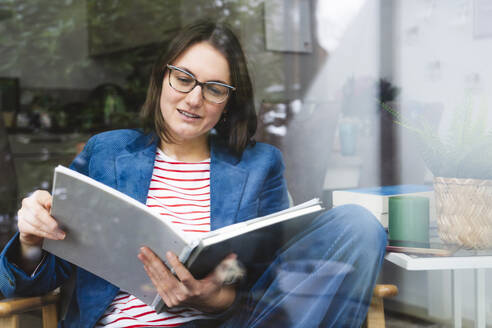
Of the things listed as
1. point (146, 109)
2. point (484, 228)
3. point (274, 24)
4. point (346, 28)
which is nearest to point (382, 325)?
point (484, 228)

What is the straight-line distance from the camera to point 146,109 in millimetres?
967

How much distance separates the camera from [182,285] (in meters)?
0.66

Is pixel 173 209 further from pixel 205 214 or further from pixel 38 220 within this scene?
pixel 38 220

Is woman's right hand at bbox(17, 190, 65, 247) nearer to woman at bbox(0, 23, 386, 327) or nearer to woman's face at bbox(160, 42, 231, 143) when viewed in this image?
woman at bbox(0, 23, 386, 327)

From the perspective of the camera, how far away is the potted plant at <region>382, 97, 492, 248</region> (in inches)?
31.2

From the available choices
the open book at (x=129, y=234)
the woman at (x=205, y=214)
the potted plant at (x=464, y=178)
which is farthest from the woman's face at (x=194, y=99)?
the potted plant at (x=464, y=178)

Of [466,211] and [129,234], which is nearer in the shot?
[129,234]

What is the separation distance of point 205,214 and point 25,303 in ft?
1.07

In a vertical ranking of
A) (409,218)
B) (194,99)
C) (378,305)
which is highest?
(194,99)

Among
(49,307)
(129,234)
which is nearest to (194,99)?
(129,234)

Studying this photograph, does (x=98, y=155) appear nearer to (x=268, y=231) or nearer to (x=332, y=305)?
(x=268, y=231)

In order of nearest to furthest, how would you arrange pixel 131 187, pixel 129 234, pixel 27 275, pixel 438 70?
pixel 129 234 → pixel 27 275 → pixel 131 187 → pixel 438 70

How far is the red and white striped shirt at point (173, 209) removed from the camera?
80cm

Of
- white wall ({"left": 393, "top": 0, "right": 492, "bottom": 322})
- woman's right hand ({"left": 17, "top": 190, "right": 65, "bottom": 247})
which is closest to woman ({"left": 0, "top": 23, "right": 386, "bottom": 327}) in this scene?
woman's right hand ({"left": 17, "top": 190, "right": 65, "bottom": 247})
